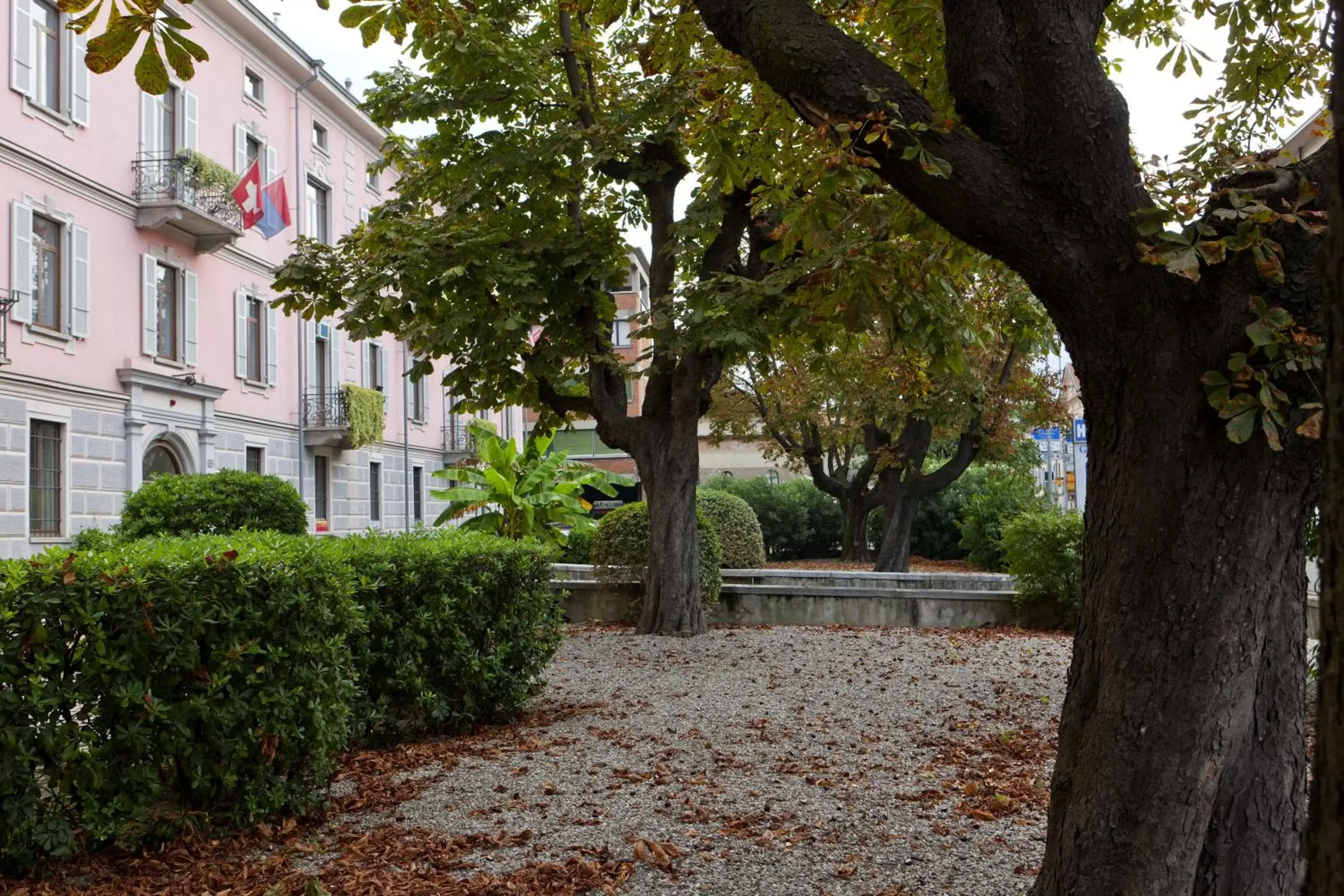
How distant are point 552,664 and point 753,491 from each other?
2405cm

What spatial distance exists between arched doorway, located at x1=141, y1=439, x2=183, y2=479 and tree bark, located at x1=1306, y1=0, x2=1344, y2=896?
963 inches

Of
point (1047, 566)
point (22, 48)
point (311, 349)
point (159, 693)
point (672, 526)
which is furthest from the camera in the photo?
point (311, 349)

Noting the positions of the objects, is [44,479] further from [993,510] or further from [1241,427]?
[1241,427]

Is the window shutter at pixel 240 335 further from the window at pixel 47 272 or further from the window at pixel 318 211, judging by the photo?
the window at pixel 47 272

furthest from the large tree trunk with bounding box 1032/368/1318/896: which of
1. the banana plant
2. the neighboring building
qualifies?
the neighboring building

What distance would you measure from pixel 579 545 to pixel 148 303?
1046cm

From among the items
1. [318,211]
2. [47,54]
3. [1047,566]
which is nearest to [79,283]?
[47,54]

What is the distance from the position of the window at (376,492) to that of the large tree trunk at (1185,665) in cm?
3338

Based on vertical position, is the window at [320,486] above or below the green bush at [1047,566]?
above

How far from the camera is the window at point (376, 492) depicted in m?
35.4

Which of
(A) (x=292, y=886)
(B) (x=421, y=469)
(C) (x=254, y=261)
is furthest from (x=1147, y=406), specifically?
(B) (x=421, y=469)

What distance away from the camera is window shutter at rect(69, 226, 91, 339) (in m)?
21.0

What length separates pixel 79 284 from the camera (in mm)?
21156

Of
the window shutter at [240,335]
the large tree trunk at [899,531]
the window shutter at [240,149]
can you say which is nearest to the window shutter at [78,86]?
Result: the window shutter at [240,149]
